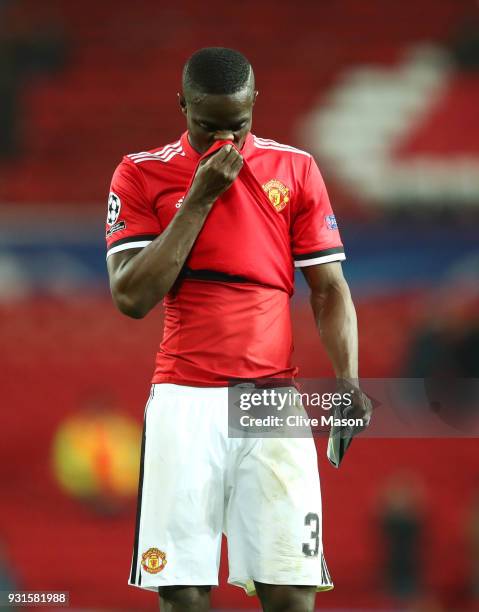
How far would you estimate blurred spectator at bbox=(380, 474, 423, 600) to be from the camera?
541 centimetres

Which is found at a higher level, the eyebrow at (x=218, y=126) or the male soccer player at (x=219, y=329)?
the eyebrow at (x=218, y=126)

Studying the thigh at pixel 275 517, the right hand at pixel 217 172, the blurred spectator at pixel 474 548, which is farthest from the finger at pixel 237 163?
the blurred spectator at pixel 474 548

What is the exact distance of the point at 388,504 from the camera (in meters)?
5.63

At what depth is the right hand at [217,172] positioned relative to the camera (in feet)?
7.69

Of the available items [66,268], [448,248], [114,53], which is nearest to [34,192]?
[66,268]

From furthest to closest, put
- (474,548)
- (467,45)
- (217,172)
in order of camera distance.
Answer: (467,45) → (474,548) → (217,172)

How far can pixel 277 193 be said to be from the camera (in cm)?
251

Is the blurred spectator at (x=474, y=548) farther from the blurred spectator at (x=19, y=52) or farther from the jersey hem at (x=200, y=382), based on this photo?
the blurred spectator at (x=19, y=52)

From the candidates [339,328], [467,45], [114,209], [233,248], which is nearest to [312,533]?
[339,328]

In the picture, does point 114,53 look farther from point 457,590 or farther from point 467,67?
point 457,590

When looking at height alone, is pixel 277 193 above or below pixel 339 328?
above

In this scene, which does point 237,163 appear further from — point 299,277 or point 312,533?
point 299,277

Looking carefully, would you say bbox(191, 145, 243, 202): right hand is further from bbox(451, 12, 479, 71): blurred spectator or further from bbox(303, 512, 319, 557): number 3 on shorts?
bbox(451, 12, 479, 71): blurred spectator

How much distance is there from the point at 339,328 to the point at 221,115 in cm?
58
